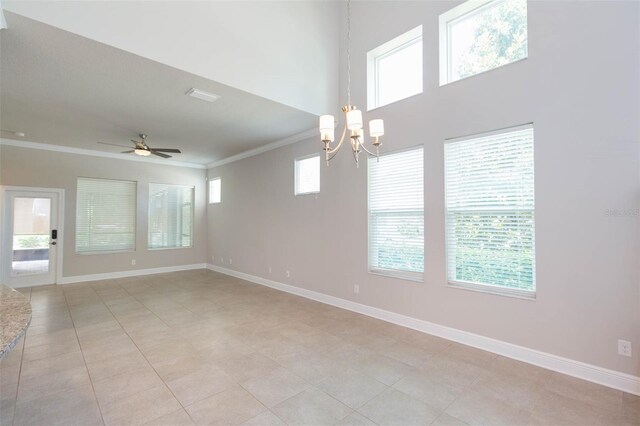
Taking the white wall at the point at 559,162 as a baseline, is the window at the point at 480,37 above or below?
above

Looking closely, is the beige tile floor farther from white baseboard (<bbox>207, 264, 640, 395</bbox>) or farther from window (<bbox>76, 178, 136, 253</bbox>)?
window (<bbox>76, 178, 136, 253</bbox>)

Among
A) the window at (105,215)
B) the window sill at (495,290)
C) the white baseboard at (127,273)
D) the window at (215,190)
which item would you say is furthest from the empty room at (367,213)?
the window at (215,190)

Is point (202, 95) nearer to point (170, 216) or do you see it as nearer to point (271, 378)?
point (271, 378)

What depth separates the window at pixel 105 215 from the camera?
7.04m

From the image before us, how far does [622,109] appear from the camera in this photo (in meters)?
2.61

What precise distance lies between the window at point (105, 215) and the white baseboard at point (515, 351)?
5.83 m

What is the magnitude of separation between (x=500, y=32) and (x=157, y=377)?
515 cm

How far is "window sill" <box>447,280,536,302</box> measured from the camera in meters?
3.11

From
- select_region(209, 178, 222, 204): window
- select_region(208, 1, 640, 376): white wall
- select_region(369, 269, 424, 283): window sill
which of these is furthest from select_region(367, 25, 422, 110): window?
select_region(209, 178, 222, 204): window

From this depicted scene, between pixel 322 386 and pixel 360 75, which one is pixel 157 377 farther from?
pixel 360 75

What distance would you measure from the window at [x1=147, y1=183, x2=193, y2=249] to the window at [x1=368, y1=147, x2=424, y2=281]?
6.26m

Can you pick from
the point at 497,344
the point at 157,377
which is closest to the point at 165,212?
the point at 157,377

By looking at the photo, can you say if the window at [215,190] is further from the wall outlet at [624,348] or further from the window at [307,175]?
the wall outlet at [624,348]

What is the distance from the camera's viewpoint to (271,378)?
2740 mm
